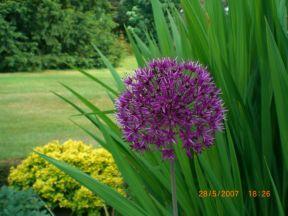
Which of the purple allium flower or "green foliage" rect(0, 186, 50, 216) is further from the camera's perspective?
"green foliage" rect(0, 186, 50, 216)

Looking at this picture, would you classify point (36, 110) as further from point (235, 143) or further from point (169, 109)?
point (169, 109)

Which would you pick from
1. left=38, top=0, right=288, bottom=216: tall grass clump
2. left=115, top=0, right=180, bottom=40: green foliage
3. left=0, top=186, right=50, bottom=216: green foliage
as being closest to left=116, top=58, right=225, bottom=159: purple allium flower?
left=38, top=0, right=288, bottom=216: tall grass clump

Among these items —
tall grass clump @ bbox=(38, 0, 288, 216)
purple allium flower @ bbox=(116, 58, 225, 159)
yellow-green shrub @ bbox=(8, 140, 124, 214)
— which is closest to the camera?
purple allium flower @ bbox=(116, 58, 225, 159)

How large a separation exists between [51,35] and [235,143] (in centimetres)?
1362

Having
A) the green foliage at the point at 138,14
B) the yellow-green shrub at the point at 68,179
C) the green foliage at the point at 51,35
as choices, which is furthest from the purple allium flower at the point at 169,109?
the green foliage at the point at 138,14

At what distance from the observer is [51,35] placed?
14883mm

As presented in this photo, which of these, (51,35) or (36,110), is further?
(51,35)

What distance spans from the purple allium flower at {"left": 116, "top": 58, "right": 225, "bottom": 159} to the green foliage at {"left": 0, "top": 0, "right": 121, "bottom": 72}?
506 inches

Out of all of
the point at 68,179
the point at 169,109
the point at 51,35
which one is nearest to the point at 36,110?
the point at 51,35

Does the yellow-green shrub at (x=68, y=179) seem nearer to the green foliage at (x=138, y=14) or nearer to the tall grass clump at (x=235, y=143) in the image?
the tall grass clump at (x=235, y=143)

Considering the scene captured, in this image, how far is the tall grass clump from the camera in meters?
1.54

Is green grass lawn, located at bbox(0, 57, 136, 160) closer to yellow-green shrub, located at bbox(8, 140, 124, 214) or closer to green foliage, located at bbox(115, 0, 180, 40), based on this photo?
yellow-green shrub, located at bbox(8, 140, 124, 214)

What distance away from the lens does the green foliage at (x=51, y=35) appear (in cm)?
1420

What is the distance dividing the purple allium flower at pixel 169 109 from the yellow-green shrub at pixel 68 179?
9.49 feet
